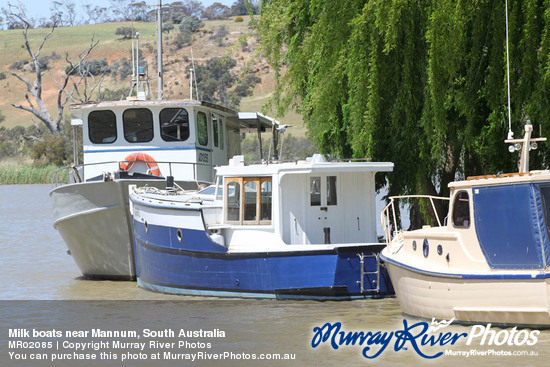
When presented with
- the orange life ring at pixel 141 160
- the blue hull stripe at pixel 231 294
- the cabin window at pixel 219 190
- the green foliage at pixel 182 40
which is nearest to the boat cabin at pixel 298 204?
the cabin window at pixel 219 190

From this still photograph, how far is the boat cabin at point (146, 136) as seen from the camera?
2219 cm

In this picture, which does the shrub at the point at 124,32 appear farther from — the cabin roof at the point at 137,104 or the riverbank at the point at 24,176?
the cabin roof at the point at 137,104

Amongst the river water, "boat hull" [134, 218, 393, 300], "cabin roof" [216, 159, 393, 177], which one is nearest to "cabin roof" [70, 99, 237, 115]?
the river water

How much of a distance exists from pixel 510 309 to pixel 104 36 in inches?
5553

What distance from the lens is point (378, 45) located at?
16531 millimetres

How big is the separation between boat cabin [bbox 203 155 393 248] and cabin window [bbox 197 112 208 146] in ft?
17.0

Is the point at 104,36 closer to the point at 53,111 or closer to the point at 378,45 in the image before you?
the point at 53,111

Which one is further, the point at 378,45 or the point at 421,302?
the point at 378,45

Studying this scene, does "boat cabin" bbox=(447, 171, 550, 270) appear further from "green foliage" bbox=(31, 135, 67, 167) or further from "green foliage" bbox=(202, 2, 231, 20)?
"green foliage" bbox=(202, 2, 231, 20)

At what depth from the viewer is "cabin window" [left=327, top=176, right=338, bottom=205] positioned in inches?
673

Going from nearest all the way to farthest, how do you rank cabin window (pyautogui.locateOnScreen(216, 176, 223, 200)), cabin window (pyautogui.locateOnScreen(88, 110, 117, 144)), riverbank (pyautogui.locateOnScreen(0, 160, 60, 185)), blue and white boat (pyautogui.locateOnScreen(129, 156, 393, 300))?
blue and white boat (pyautogui.locateOnScreen(129, 156, 393, 300)) < cabin window (pyautogui.locateOnScreen(216, 176, 223, 200)) < cabin window (pyautogui.locateOnScreen(88, 110, 117, 144)) < riverbank (pyautogui.locateOnScreen(0, 160, 60, 185))

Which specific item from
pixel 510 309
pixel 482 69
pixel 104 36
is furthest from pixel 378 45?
pixel 104 36

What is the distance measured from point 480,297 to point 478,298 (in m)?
0.04

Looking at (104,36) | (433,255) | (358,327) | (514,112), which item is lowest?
(358,327)
